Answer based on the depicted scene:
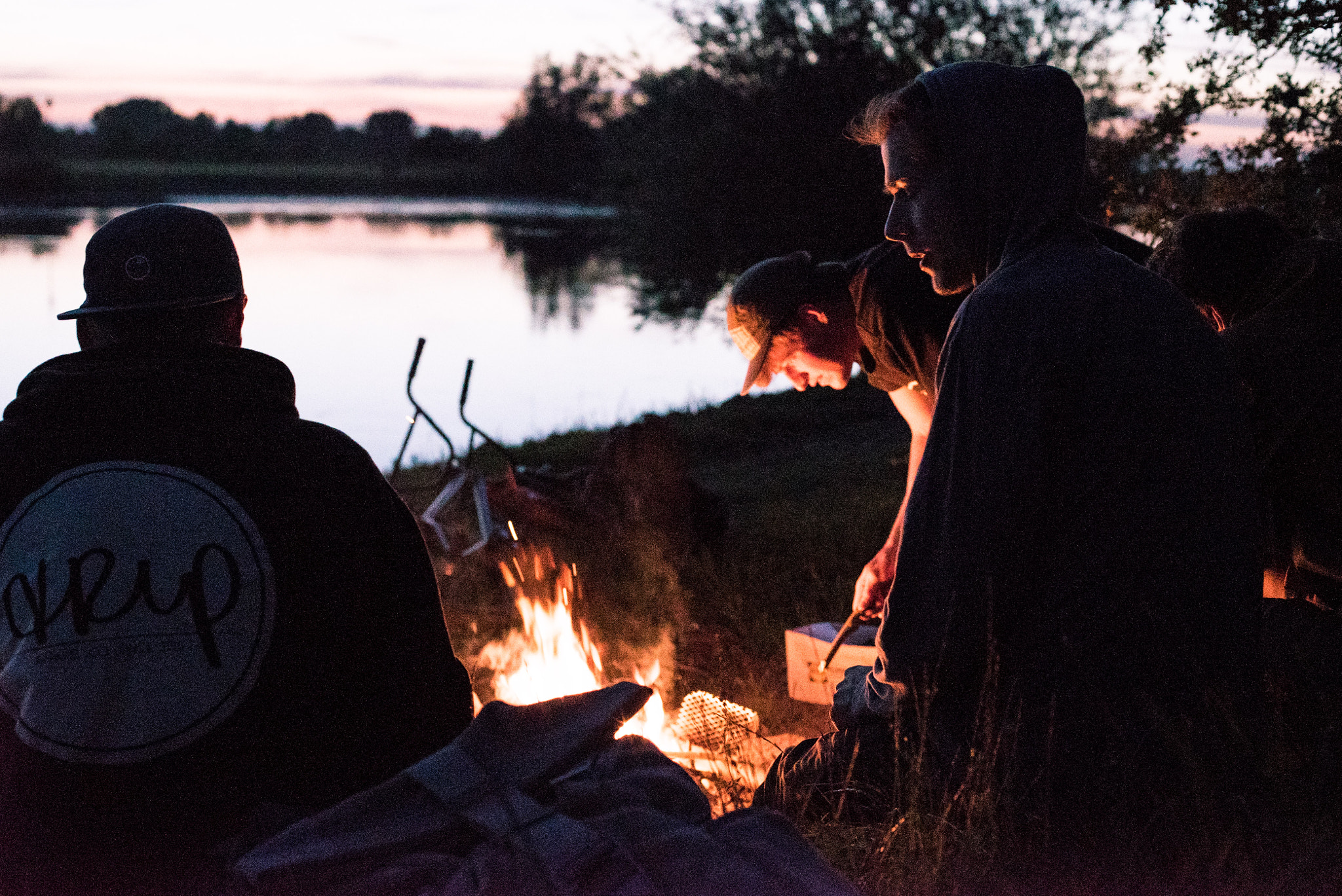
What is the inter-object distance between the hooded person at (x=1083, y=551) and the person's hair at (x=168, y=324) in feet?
5.43

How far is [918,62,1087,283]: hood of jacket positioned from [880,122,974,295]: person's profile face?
1.5 inches


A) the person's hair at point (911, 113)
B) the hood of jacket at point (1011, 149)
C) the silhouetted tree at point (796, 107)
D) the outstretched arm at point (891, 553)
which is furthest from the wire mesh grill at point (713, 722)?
the silhouetted tree at point (796, 107)

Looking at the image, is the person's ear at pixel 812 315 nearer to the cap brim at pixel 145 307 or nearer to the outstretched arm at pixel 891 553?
the outstretched arm at pixel 891 553

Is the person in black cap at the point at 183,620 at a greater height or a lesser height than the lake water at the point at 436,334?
greater

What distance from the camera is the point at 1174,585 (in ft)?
8.65

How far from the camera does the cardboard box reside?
14.6 ft

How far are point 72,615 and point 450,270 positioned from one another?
5398cm

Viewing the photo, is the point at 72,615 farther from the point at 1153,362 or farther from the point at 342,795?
the point at 1153,362

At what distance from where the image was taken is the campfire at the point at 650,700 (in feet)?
12.9

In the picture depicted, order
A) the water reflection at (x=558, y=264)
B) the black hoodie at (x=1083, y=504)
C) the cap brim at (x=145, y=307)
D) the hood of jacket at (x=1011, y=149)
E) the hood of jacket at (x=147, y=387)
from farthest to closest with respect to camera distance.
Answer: the water reflection at (x=558, y=264), the hood of jacket at (x=1011, y=149), the cap brim at (x=145, y=307), the black hoodie at (x=1083, y=504), the hood of jacket at (x=147, y=387)

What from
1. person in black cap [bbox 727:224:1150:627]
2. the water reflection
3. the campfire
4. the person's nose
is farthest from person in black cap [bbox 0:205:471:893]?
the water reflection

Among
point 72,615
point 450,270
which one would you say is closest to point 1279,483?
point 72,615

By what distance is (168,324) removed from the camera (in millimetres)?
2852

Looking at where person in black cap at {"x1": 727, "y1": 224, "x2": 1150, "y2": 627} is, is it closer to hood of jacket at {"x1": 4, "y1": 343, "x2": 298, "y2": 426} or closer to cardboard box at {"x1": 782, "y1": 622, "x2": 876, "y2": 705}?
cardboard box at {"x1": 782, "y1": 622, "x2": 876, "y2": 705}
